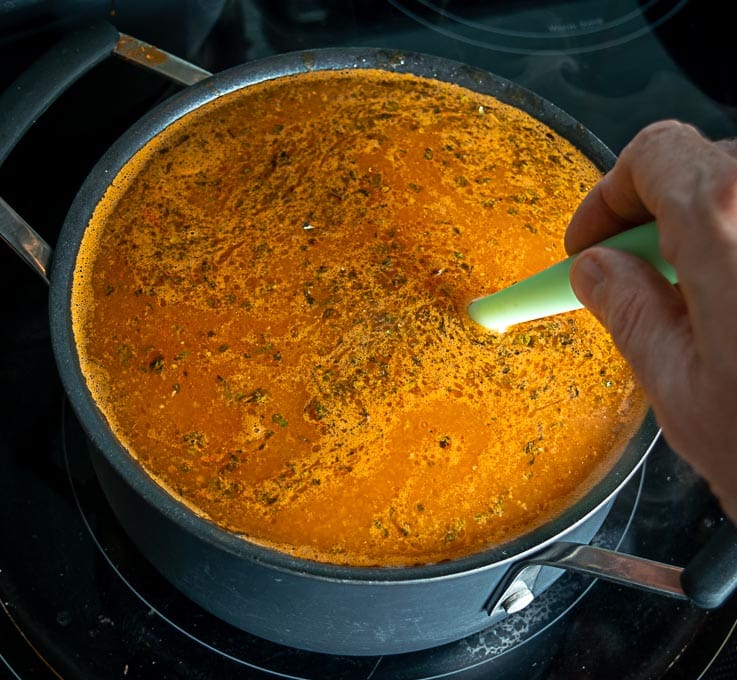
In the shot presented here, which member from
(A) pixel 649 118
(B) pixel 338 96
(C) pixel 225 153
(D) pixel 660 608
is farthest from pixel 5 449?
(A) pixel 649 118

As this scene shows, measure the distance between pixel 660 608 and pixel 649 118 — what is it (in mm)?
829

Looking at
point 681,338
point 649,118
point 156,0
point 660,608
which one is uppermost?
point 156,0

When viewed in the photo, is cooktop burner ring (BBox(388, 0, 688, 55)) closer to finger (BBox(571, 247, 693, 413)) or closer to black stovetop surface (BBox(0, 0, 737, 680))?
black stovetop surface (BBox(0, 0, 737, 680))

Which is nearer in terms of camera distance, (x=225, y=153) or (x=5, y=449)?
(x=225, y=153)

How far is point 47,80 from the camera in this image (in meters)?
1.17

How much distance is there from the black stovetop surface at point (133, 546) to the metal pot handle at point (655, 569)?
0.30 metres

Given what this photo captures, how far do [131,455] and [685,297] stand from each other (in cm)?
61

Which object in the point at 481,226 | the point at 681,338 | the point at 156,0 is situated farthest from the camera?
the point at 156,0

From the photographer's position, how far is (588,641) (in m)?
1.24

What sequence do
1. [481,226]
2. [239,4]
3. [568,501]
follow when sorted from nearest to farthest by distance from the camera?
[568,501] < [481,226] < [239,4]

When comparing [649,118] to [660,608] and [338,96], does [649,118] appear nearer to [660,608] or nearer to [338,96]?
[338,96]

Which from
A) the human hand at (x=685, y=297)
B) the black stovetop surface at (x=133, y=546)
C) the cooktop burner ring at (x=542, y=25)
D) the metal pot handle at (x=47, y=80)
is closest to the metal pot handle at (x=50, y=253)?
the metal pot handle at (x=47, y=80)

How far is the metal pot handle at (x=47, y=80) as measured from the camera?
41.7 inches

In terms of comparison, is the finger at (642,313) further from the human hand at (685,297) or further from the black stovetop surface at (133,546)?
the black stovetop surface at (133,546)
